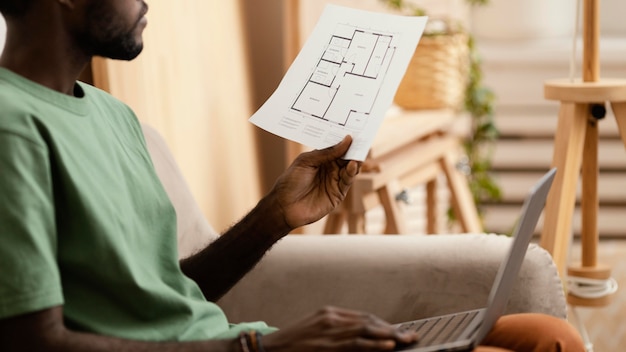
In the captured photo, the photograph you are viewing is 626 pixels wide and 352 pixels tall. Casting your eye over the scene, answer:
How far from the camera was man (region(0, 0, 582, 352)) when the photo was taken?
0.90 metres

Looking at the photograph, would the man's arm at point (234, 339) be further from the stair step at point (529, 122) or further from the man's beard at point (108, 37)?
the stair step at point (529, 122)

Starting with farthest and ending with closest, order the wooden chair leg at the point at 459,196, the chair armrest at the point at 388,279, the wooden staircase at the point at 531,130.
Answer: the wooden staircase at the point at 531,130 → the wooden chair leg at the point at 459,196 → the chair armrest at the point at 388,279

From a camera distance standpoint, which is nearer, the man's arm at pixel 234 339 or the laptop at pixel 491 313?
the man's arm at pixel 234 339

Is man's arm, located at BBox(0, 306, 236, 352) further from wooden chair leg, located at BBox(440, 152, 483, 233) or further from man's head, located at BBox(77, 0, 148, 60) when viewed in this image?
wooden chair leg, located at BBox(440, 152, 483, 233)

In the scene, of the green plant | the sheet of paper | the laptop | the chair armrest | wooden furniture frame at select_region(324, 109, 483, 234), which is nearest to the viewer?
the laptop

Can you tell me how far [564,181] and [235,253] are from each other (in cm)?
81

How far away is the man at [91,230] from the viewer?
90 cm

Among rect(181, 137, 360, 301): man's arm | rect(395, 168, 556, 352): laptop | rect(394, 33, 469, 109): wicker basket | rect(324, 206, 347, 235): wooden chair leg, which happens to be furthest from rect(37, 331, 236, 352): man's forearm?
rect(394, 33, 469, 109): wicker basket

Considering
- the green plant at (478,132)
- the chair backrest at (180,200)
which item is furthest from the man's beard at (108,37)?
the green plant at (478,132)

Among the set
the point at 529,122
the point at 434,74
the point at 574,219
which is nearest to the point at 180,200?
the point at 434,74

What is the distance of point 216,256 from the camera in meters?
1.29

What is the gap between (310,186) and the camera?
1.30 metres

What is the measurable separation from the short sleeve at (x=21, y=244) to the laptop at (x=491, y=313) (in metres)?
0.39

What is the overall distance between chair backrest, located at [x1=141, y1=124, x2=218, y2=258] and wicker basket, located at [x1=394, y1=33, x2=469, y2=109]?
1099 mm
